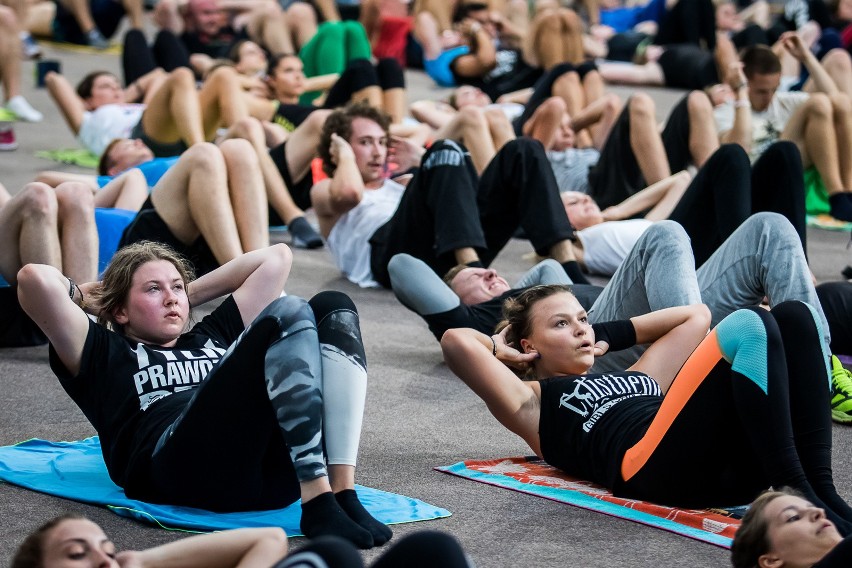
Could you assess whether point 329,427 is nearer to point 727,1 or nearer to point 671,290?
point 671,290

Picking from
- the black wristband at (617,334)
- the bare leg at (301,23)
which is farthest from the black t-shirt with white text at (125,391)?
the bare leg at (301,23)

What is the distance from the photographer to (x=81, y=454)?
3.07 m

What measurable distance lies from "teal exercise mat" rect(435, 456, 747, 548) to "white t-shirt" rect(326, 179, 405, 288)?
2154mm

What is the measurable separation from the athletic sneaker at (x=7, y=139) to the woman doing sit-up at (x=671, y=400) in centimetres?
506

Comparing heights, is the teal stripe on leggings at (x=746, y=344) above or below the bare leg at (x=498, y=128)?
above

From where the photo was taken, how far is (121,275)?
9.50 feet

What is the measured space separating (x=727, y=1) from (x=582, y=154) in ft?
18.8

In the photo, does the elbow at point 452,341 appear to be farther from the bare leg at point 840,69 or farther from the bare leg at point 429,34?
the bare leg at point 429,34

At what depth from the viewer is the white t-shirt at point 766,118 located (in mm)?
6652

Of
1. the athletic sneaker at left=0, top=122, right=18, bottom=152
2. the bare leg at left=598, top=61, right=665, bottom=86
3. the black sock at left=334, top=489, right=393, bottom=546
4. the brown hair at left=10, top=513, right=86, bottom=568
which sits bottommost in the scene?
the bare leg at left=598, top=61, right=665, bottom=86

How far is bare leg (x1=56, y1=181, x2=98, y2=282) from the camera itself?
419cm

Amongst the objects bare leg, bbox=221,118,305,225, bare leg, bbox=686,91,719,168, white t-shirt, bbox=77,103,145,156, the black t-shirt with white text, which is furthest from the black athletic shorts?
the black t-shirt with white text

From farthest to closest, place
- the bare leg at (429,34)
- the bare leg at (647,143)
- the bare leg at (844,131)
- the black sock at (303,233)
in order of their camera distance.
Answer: the bare leg at (429,34), the bare leg at (844,131), the bare leg at (647,143), the black sock at (303,233)

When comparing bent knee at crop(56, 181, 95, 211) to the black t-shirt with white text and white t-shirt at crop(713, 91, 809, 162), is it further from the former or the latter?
white t-shirt at crop(713, 91, 809, 162)
